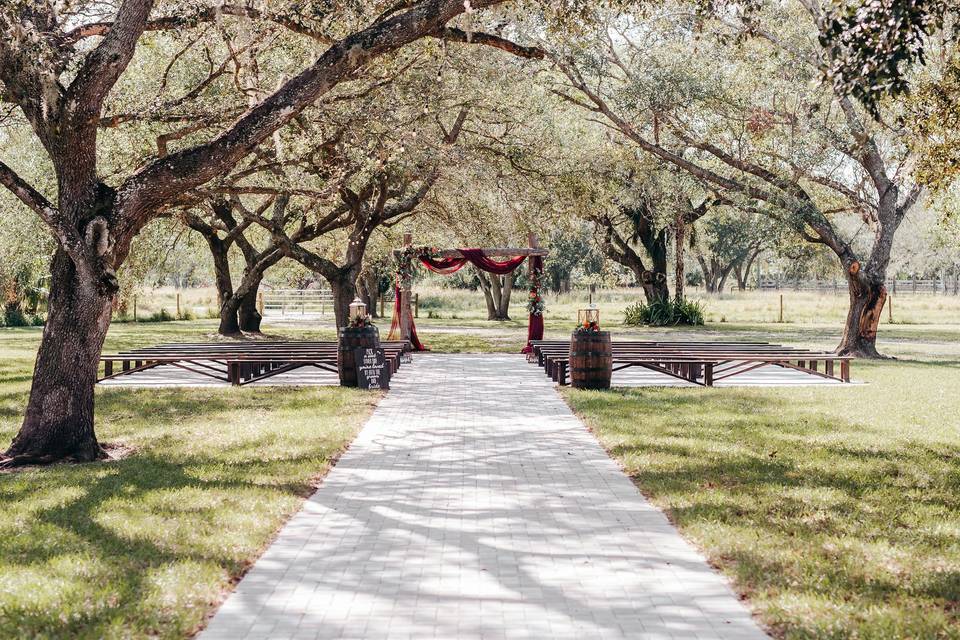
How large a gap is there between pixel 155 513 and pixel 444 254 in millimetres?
15878

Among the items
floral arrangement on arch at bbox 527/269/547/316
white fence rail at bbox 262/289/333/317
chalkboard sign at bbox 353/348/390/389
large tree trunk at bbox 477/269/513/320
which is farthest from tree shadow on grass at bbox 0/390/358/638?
white fence rail at bbox 262/289/333/317

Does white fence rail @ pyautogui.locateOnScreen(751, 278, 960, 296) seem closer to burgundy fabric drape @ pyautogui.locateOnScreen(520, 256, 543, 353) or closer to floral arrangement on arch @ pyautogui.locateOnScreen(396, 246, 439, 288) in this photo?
burgundy fabric drape @ pyautogui.locateOnScreen(520, 256, 543, 353)

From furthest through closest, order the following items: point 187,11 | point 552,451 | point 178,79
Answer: point 178,79 < point 187,11 < point 552,451

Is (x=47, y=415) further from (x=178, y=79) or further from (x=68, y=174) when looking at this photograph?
(x=178, y=79)

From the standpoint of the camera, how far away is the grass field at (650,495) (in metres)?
4.71

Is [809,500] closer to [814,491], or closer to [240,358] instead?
[814,491]

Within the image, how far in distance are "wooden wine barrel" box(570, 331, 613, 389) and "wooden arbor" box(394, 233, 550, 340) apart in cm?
706

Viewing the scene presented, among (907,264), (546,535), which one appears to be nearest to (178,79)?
(546,535)

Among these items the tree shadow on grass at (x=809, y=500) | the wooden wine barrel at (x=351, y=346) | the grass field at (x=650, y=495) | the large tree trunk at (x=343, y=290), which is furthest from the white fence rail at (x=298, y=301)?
the tree shadow on grass at (x=809, y=500)

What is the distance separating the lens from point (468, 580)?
16.8ft

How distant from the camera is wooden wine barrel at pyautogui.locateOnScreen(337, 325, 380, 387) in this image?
1484 cm

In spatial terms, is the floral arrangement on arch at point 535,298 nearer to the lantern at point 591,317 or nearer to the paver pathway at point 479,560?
the lantern at point 591,317

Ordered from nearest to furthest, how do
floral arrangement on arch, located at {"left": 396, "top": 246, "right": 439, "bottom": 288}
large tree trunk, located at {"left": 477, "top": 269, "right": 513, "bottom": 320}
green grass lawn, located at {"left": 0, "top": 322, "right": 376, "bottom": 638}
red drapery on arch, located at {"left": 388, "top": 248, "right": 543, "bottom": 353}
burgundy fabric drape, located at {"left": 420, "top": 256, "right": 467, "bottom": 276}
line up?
green grass lawn, located at {"left": 0, "top": 322, "right": 376, "bottom": 638} → red drapery on arch, located at {"left": 388, "top": 248, "right": 543, "bottom": 353} → floral arrangement on arch, located at {"left": 396, "top": 246, "right": 439, "bottom": 288} → burgundy fabric drape, located at {"left": 420, "top": 256, "right": 467, "bottom": 276} → large tree trunk, located at {"left": 477, "top": 269, "right": 513, "bottom": 320}

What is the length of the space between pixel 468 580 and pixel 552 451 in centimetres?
434
